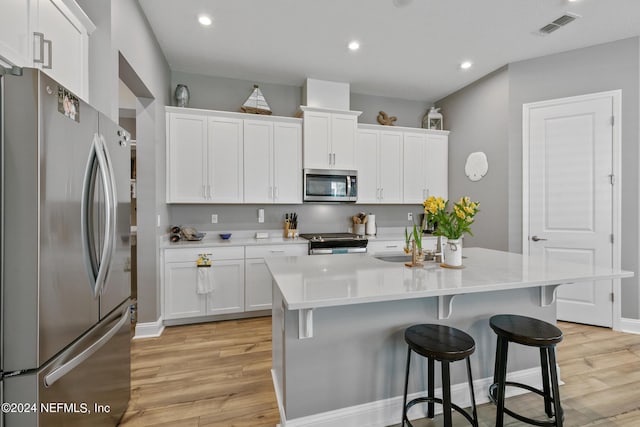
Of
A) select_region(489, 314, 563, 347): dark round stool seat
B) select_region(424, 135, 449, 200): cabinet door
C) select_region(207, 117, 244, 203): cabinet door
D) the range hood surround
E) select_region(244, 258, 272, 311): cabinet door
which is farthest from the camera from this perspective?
select_region(424, 135, 449, 200): cabinet door

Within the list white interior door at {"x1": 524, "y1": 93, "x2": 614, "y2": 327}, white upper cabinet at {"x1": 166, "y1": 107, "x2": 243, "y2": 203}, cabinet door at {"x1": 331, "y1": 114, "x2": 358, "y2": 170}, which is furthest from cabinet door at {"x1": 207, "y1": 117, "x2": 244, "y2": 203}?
white interior door at {"x1": 524, "y1": 93, "x2": 614, "y2": 327}

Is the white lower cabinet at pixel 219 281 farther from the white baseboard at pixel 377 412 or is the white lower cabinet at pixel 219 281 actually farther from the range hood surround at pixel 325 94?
the range hood surround at pixel 325 94

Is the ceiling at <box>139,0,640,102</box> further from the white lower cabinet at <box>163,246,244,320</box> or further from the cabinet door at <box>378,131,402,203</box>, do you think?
the white lower cabinet at <box>163,246,244,320</box>

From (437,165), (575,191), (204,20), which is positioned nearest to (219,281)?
(204,20)

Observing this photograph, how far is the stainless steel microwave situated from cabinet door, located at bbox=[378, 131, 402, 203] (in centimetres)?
50

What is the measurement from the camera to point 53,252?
1.10 meters

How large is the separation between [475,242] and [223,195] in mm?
3527

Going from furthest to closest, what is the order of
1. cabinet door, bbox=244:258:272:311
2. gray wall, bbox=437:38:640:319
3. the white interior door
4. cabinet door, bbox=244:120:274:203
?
1. cabinet door, bbox=244:120:274:203
2. cabinet door, bbox=244:258:272:311
3. the white interior door
4. gray wall, bbox=437:38:640:319

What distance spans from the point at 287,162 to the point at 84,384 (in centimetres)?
297

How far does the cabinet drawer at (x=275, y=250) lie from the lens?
3467mm

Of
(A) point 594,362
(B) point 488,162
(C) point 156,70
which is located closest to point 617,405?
(A) point 594,362

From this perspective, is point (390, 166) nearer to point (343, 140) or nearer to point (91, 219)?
point (343, 140)

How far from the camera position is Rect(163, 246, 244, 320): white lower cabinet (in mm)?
3199

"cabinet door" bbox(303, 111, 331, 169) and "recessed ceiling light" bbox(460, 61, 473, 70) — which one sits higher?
"recessed ceiling light" bbox(460, 61, 473, 70)
